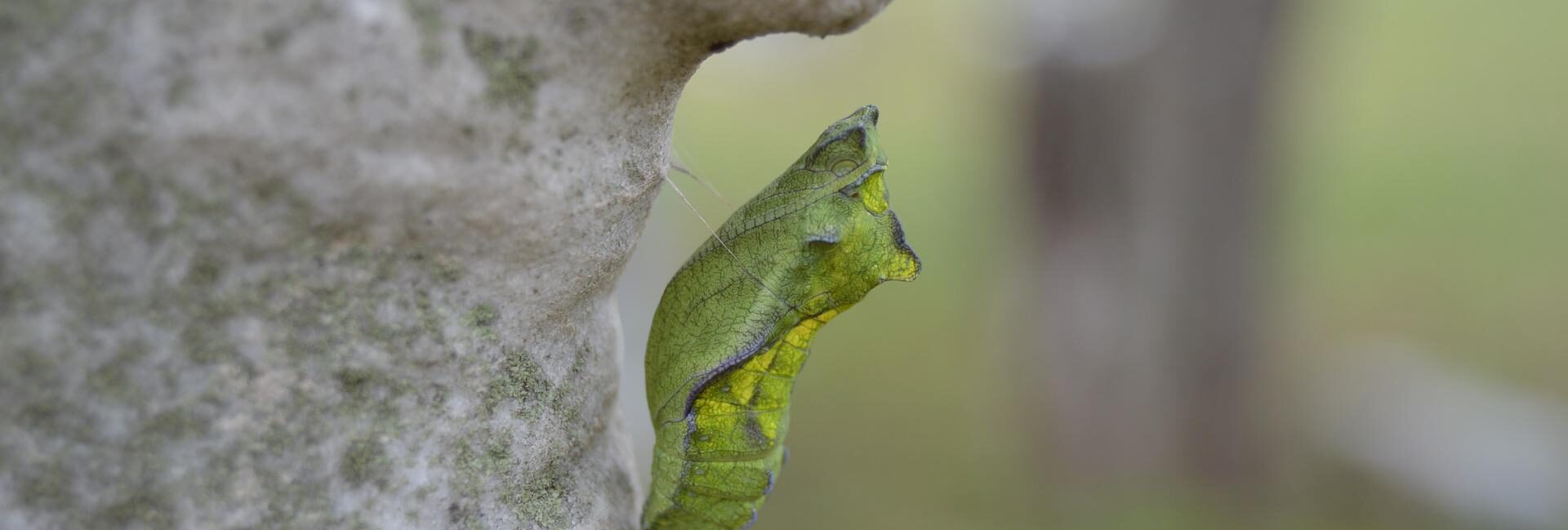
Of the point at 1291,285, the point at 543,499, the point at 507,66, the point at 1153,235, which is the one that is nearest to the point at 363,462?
the point at 543,499

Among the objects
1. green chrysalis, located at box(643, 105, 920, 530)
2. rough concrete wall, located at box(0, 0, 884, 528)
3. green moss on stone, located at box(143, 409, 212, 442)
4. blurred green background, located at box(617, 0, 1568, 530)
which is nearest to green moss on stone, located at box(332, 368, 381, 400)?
rough concrete wall, located at box(0, 0, 884, 528)

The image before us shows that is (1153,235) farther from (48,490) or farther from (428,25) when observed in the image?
(48,490)

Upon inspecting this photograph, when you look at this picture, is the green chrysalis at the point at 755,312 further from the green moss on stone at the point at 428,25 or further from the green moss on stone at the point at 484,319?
the green moss on stone at the point at 428,25

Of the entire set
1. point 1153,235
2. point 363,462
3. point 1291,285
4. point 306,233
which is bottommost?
point 1291,285

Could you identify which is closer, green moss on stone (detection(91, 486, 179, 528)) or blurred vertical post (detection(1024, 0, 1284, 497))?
green moss on stone (detection(91, 486, 179, 528))

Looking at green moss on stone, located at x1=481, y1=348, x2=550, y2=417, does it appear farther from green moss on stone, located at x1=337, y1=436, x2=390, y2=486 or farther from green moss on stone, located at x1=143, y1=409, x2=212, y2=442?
green moss on stone, located at x1=143, y1=409, x2=212, y2=442

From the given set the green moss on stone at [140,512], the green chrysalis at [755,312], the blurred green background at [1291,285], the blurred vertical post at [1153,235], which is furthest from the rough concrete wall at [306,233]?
the blurred vertical post at [1153,235]
